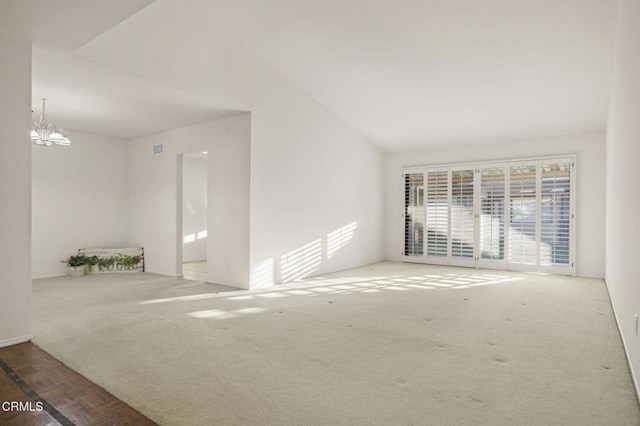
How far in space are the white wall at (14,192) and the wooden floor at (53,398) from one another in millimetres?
557

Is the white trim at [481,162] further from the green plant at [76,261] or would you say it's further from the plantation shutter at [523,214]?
the green plant at [76,261]

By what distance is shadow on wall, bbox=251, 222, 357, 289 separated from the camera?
19.6 ft

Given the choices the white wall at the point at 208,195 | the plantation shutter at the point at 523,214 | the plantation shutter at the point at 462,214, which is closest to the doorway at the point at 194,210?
the white wall at the point at 208,195

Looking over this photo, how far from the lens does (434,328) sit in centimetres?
384

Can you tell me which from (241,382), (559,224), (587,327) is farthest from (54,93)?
(559,224)

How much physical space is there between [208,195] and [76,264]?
297 cm

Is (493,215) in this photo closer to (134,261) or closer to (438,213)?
(438,213)

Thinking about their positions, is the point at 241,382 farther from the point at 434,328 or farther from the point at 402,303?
the point at 402,303

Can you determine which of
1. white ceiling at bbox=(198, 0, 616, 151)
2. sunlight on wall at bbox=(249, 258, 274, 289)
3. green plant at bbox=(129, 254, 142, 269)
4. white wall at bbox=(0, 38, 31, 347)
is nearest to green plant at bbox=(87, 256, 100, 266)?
green plant at bbox=(129, 254, 142, 269)

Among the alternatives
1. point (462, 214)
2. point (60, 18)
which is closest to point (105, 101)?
point (60, 18)

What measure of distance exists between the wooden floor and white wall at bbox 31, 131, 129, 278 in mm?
4709

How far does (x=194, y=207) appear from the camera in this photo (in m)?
9.48

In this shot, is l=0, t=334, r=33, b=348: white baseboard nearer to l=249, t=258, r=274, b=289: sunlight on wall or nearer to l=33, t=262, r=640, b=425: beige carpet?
l=33, t=262, r=640, b=425: beige carpet

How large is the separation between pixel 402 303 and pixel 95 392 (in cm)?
350
